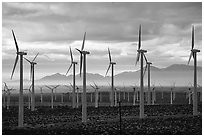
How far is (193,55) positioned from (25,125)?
2502 cm

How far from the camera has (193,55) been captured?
183 ft

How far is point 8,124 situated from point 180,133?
1990 centimetres

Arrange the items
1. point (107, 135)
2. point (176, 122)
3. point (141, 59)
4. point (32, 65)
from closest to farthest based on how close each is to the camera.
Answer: point (107, 135)
point (176, 122)
point (141, 59)
point (32, 65)

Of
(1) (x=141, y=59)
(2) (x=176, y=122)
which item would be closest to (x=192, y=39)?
(1) (x=141, y=59)

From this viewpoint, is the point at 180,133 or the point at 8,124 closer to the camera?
the point at 180,133

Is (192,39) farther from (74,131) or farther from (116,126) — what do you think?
(74,131)

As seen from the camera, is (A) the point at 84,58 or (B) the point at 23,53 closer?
(B) the point at 23,53

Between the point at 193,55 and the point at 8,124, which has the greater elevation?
the point at 193,55

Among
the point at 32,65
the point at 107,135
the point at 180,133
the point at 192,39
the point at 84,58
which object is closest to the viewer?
the point at 107,135

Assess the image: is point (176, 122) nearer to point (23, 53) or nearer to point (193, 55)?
point (193, 55)

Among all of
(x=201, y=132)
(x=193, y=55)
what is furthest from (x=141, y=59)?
(x=201, y=132)

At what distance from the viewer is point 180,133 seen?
1449 inches

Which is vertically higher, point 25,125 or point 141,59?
point 141,59

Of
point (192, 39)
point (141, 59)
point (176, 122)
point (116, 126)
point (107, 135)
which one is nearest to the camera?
point (107, 135)
